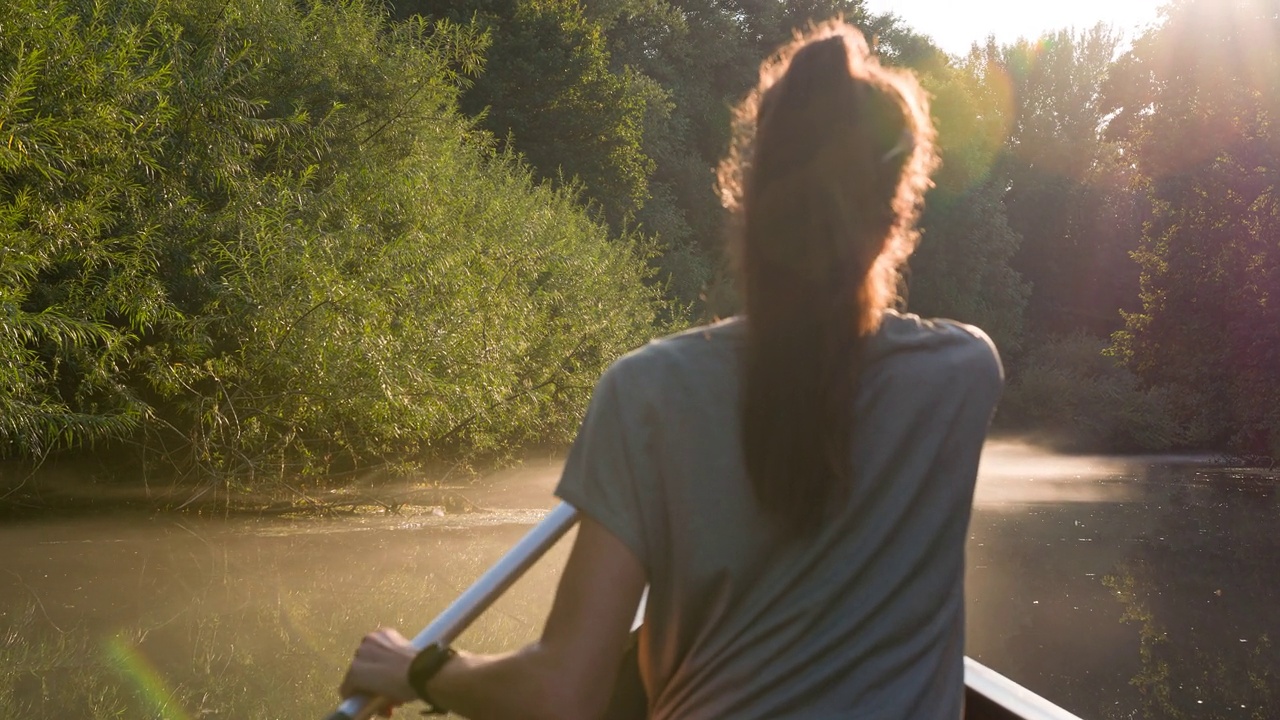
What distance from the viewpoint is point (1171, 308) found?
2369 cm

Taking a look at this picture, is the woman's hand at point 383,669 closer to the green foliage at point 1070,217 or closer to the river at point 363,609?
the river at point 363,609

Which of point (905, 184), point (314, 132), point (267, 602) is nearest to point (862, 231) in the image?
point (905, 184)

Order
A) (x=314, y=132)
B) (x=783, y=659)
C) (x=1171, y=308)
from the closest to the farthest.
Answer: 1. (x=783, y=659)
2. (x=314, y=132)
3. (x=1171, y=308)

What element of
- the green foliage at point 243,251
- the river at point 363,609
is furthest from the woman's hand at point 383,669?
the green foliage at point 243,251

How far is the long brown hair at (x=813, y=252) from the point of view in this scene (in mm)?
1521

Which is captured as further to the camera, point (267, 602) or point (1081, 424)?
point (1081, 424)

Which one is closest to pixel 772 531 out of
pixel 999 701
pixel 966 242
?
pixel 999 701

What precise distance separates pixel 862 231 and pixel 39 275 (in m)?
8.47

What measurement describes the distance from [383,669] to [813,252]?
71 cm

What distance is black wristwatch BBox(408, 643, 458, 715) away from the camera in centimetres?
167

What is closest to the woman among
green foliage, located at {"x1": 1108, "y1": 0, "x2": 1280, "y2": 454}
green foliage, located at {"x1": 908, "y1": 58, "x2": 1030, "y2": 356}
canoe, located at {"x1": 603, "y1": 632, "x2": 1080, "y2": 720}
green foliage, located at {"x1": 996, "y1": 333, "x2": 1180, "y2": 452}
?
canoe, located at {"x1": 603, "y1": 632, "x2": 1080, "y2": 720}

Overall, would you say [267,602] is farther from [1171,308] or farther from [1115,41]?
[1115,41]

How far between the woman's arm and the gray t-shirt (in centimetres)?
3

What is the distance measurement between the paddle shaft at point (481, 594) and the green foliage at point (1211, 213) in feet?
70.3
